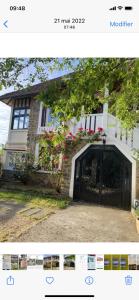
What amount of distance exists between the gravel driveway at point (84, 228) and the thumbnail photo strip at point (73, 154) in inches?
0.8

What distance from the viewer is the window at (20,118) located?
13.9 m

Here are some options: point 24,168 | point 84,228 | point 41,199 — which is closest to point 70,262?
point 84,228

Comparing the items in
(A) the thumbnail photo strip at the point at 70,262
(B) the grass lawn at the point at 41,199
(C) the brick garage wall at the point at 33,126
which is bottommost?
(B) the grass lawn at the point at 41,199

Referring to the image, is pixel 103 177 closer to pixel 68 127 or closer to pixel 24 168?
pixel 24 168

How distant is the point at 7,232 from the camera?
4.49m

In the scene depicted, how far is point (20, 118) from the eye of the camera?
46.5 feet

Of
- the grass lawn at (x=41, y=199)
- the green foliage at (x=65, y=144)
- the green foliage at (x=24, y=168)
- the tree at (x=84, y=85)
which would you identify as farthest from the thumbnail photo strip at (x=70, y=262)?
the green foliage at (x=24, y=168)

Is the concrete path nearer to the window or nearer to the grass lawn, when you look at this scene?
the grass lawn

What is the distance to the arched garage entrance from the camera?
325 inches

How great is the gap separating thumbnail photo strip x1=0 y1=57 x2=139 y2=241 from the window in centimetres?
6

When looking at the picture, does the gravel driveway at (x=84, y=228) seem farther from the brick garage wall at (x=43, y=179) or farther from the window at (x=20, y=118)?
the window at (x=20, y=118)
